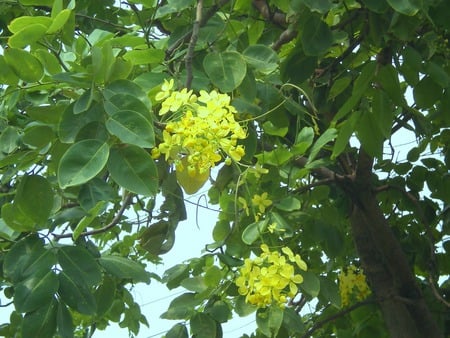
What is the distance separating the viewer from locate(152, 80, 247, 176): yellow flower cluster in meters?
1.17

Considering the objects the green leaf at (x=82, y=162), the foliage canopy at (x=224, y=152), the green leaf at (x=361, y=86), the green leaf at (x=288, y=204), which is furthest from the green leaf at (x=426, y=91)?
the green leaf at (x=82, y=162)

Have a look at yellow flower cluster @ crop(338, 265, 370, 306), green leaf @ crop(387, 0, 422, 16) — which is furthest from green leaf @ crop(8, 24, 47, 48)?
yellow flower cluster @ crop(338, 265, 370, 306)

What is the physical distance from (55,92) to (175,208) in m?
0.31

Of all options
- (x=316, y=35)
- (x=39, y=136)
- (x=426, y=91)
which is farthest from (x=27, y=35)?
(x=426, y=91)

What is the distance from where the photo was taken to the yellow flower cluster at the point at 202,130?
1.17 metres

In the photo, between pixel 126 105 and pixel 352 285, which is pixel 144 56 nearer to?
pixel 126 105

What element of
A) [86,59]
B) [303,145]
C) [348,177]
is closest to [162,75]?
[86,59]

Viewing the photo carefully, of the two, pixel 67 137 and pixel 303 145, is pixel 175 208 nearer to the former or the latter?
pixel 303 145

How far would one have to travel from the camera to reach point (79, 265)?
1.50m

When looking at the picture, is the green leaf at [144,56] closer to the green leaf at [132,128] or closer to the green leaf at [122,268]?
the green leaf at [132,128]

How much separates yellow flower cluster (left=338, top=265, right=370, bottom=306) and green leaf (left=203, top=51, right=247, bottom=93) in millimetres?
1253

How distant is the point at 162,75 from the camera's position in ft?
4.83

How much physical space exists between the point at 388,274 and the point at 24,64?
1307 mm

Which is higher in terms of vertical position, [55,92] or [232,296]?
[55,92]
